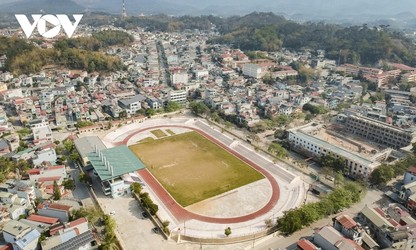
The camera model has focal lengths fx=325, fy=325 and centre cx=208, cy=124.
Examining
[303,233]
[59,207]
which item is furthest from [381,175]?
[59,207]

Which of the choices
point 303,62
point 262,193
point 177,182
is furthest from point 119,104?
point 303,62

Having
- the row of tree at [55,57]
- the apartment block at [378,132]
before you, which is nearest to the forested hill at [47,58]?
the row of tree at [55,57]

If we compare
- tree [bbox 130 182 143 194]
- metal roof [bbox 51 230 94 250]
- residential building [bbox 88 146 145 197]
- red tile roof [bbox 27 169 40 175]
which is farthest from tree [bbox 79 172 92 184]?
metal roof [bbox 51 230 94 250]

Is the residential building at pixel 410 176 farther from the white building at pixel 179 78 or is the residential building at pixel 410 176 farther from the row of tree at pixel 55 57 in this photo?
the row of tree at pixel 55 57

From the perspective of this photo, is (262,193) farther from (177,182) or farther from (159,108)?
(159,108)

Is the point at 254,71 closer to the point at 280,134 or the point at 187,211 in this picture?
the point at 280,134

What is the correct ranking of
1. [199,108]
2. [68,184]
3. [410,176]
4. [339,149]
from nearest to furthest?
1. [68,184]
2. [410,176]
3. [339,149]
4. [199,108]

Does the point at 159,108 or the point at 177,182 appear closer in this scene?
the point at 177,182
